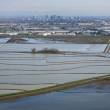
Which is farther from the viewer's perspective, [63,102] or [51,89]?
[51,89]

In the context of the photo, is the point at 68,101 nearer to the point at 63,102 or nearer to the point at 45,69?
the point at 63,102

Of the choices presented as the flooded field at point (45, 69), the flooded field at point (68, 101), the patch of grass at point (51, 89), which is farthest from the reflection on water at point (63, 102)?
the flooded field at point (45, 69)

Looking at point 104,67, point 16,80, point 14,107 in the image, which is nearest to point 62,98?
point 14,107

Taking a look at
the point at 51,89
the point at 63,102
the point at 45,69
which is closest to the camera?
the point at 63,102

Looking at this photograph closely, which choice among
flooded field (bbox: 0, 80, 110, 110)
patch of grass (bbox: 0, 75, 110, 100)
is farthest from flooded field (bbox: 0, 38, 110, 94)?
flooded field (bbox: 0, 80, 110, 110)

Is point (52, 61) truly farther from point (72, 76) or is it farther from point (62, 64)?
point (72, 76)

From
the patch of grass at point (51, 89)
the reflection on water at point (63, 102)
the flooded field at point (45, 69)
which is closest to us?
the reflection on water at point (63, 102)

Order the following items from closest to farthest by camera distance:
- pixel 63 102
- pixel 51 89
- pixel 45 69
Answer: pixel 63 102 < pixel 51 89 < pixel 45 69

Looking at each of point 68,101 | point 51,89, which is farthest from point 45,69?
point 68,101

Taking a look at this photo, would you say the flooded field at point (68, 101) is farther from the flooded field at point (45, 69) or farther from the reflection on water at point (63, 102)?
the flooded field at point (45, 69)
